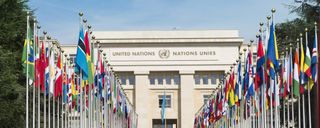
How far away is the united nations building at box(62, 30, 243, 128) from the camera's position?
95.7 metres

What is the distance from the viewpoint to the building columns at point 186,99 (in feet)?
312

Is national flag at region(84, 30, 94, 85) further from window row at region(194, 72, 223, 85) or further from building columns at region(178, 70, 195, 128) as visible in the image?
window row at region(194, 72, 223, 85)

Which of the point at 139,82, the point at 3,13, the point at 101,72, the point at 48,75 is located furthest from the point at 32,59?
the point at 139,82

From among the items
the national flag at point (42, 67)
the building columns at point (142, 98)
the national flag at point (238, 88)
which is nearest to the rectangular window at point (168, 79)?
the building columns at point (142, 98)

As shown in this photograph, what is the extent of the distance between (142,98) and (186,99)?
18.0 feet

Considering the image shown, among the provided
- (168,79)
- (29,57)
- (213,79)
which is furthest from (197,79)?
(29,57)

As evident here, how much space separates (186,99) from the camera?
314ft

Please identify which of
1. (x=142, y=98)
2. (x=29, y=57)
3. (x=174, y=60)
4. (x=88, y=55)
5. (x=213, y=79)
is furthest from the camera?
(x=213, y=79)

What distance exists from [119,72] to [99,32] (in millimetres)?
6020

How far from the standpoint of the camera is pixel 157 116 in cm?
9762

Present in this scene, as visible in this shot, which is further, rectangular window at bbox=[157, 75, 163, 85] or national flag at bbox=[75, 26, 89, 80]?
rectangular window at bbox=[157, 75, 163, 85]

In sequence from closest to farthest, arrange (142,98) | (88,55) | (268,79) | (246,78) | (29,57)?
(29,57), (88,55), (268,79), (246,78), (142,98)

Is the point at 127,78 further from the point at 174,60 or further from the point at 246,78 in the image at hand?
the point at 246,78

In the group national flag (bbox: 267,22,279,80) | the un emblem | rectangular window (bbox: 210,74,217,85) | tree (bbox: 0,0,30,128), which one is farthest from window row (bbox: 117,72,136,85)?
national flag (bbox: 267,22,279,80)
